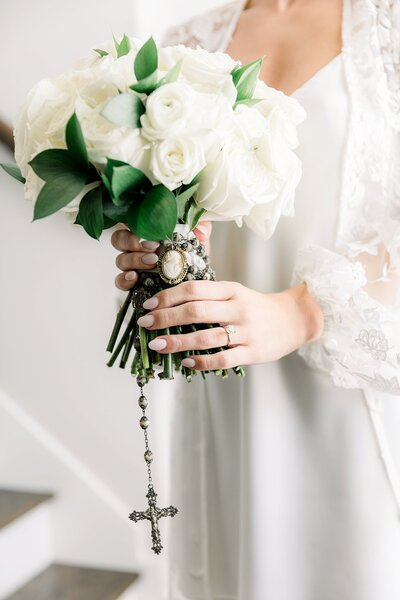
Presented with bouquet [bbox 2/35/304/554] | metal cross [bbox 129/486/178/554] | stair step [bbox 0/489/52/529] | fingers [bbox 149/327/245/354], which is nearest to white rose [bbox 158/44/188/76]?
bouquet [bbox 2/35/304/554]

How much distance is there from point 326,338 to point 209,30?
2.17 ft

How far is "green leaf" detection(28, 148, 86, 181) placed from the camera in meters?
0.70

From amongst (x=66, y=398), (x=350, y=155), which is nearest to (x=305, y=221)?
(x=350, y=155)

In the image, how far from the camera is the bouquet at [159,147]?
688 mm

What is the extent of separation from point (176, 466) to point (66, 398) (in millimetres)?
934

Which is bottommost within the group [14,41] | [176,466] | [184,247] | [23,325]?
[176,466]

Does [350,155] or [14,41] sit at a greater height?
[14,41]

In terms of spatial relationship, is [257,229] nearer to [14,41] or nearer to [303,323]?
[303,323]

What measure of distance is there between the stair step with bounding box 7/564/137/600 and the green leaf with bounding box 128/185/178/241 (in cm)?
142

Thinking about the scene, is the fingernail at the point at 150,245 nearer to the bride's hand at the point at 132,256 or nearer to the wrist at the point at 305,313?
the bride's hand at the point at 132,256

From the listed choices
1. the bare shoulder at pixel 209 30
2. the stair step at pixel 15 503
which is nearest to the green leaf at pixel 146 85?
the bare shoulder at pixel 209 30

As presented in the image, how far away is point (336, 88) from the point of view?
3.37ft

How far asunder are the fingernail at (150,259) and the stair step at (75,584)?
1324 millimetres

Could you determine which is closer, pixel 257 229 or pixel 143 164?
pixel 143 164
